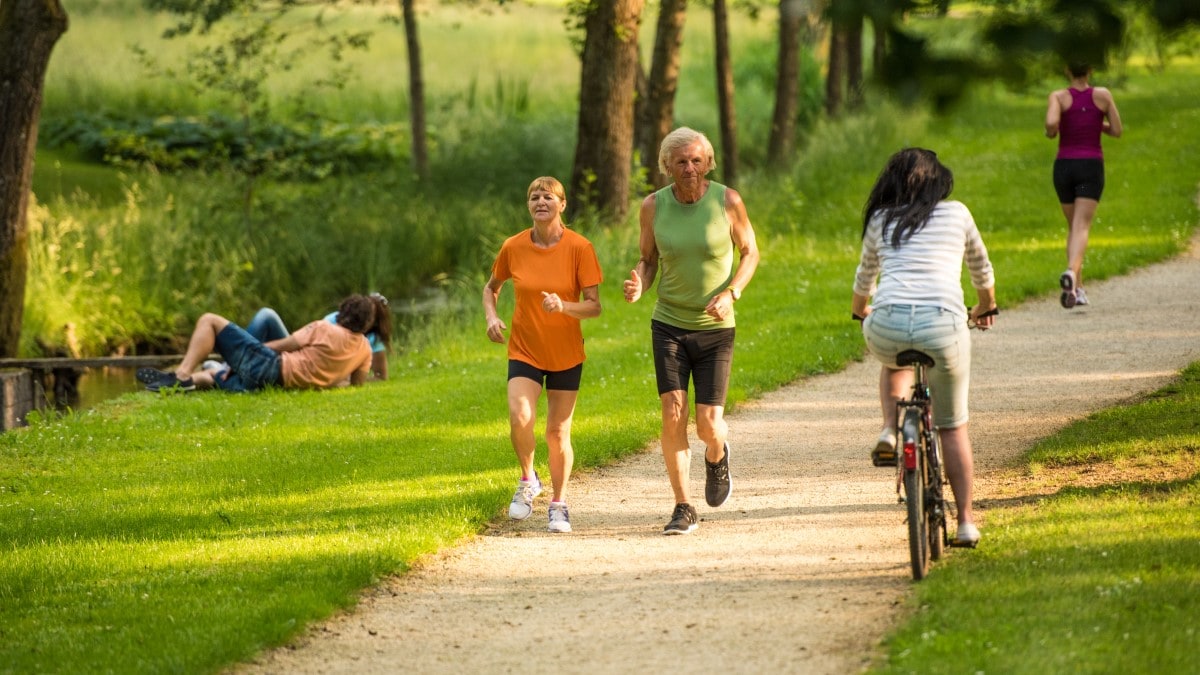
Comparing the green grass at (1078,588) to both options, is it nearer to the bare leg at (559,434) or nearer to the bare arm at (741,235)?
the bare arm at (741,235)

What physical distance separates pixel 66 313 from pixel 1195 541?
48.8 ft

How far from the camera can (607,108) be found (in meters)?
18.9

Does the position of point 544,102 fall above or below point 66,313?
above

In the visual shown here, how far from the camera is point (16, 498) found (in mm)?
9312

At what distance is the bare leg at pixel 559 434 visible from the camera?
799 cm

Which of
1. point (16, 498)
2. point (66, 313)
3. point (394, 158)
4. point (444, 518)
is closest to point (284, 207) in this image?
point (66, 313)

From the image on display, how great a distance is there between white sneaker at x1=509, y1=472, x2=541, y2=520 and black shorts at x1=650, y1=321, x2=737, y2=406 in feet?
3.51

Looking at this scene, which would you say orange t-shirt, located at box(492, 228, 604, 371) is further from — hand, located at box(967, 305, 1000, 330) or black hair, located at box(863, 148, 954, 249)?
hand, located at box(967, 305, 1000, 330)

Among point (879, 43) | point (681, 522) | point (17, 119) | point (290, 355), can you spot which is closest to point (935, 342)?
point (879, 43)

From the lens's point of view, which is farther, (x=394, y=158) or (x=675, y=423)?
(x=394, y=158)

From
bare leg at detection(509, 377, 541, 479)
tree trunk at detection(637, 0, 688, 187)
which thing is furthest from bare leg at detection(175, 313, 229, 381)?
tree trunk at detection(637, 0, 688, 187)

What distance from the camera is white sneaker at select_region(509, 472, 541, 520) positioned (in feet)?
27.0

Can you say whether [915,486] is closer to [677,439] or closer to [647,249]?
[677,439]

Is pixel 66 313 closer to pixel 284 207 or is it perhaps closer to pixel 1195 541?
pixel 284 207
